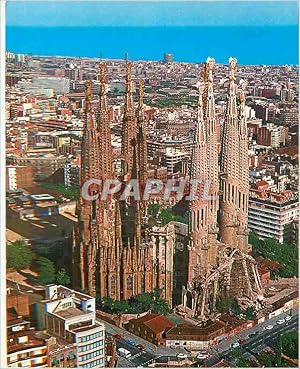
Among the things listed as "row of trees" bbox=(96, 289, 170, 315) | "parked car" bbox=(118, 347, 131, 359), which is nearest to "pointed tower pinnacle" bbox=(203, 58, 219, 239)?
"row of trees" bbox=(96, 289, 170, 315)

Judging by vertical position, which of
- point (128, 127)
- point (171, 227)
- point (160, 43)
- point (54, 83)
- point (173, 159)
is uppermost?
point (160, 43)

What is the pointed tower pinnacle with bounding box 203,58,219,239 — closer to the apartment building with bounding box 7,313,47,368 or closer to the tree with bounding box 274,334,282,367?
the tree with bounding box 274,334,282,367

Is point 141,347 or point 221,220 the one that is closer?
point 141,347

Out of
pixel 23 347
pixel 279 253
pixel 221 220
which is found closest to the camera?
pixel 23 347

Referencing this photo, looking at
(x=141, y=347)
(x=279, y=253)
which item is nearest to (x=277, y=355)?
(x=279, y=253)

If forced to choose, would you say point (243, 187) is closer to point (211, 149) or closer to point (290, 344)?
point (211, 149)

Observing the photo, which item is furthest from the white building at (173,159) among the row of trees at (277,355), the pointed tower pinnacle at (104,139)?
the row of trees at (277,355)
